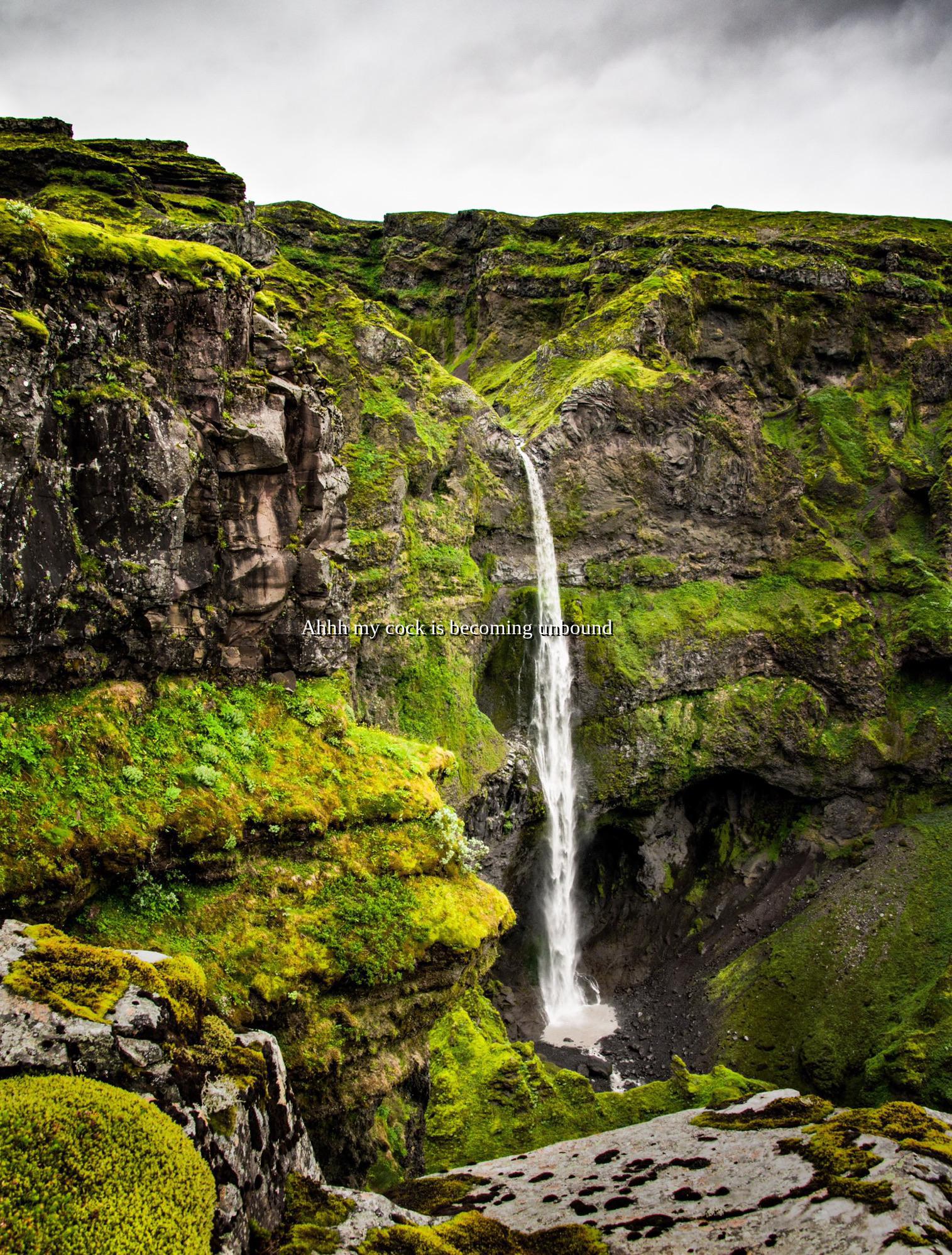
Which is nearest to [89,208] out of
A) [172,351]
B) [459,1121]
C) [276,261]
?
[276,261]

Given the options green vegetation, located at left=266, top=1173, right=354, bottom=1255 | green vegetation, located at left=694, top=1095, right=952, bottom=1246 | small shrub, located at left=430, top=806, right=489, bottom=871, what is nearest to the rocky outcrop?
small shrub, located at left=430, top=806, right=489, bottom=871

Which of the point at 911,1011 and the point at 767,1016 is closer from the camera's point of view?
the point at 911,1011

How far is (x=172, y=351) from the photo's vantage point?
1538 centimetres

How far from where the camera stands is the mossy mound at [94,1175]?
5734 millimetres

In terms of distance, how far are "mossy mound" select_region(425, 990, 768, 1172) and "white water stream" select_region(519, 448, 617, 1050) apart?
396 inches

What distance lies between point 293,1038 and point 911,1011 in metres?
25.0

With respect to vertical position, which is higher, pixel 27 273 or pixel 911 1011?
pixel 27 273

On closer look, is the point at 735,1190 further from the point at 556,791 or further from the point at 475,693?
the point at 556,791

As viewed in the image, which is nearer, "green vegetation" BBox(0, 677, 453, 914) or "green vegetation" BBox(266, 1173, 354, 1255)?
"green vegetation" BBox(266, 1173, 354, 1255)

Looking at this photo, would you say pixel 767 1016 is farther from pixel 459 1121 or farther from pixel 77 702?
pixel 77 702

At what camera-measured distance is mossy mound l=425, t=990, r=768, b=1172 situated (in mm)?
19844

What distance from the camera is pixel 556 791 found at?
1318 inches

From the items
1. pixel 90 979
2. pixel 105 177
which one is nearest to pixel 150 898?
pixel 90 979

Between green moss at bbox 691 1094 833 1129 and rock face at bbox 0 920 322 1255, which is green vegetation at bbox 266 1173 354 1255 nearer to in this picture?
rock face at bbox 0 920 322 1255
